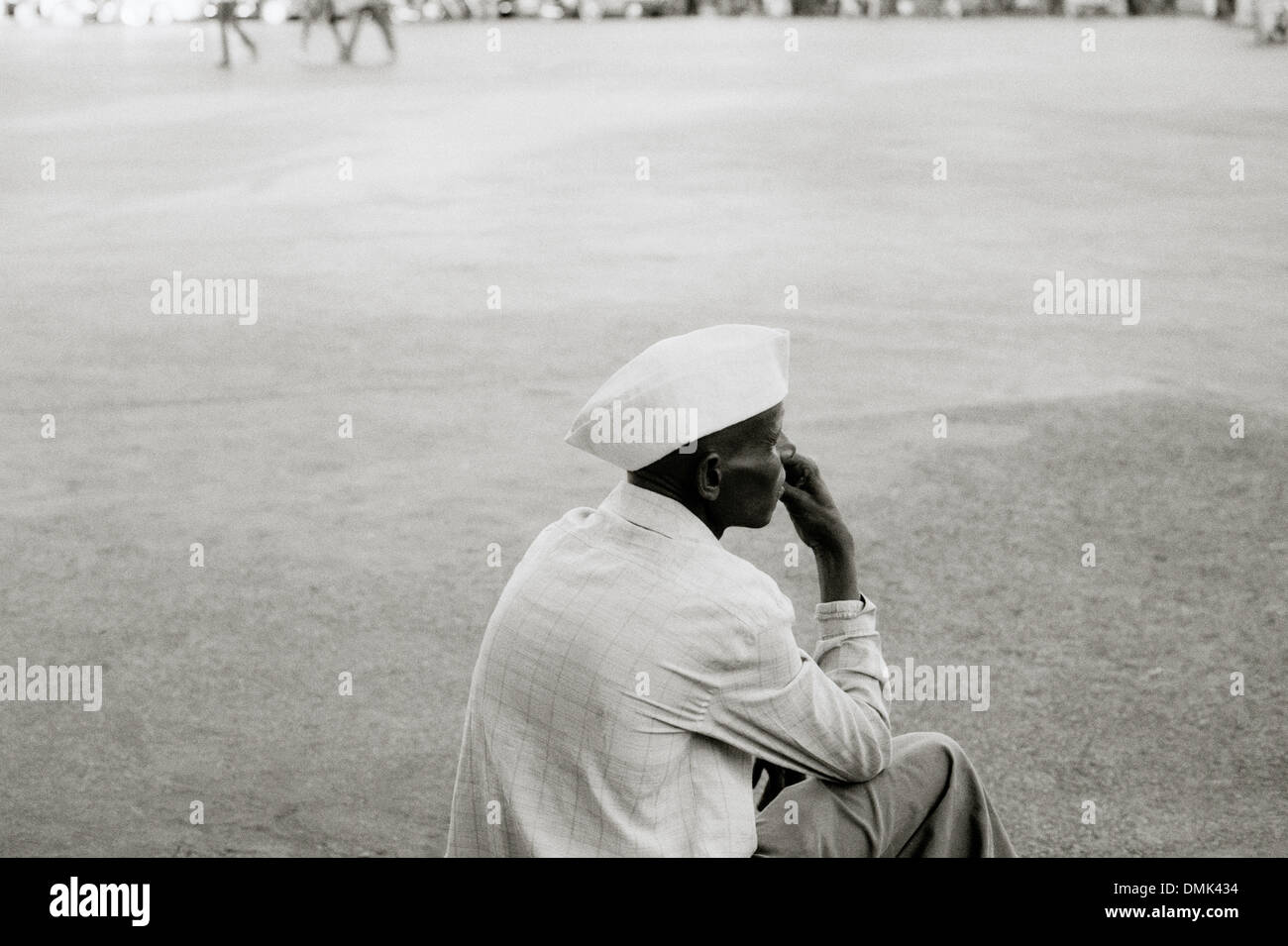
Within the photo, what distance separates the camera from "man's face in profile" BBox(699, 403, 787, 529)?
2.66m

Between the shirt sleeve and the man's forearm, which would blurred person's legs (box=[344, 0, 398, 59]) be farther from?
the shirt sleeve

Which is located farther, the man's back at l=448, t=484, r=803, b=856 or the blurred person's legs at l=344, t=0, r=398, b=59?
the blurred person's legs at l=344, t=0, r=398, b=59

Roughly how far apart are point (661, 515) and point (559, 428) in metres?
4.95

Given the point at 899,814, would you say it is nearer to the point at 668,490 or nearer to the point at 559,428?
the point at 668,490

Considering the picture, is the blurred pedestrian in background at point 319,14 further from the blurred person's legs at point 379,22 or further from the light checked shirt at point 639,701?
the light checked shirt at point 639,701

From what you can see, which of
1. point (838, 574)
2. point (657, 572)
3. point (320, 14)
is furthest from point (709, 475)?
point (320, 14)

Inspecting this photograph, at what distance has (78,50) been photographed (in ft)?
95.9

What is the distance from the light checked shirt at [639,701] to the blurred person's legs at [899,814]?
2.7 inches

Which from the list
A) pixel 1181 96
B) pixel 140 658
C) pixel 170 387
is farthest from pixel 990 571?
pixel 1181 96

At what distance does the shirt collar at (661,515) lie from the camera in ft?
8.61

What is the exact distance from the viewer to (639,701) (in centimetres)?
252

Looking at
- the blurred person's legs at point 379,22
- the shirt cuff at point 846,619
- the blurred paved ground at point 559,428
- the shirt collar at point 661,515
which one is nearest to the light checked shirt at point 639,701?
the shirt collar at point 661,515

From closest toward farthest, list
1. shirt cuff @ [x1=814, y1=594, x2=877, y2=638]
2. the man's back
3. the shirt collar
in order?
1. the man's back
2. the shirt collar
3. shirt cuff @ [x1=814, y1=594, x2=877, y2=638]

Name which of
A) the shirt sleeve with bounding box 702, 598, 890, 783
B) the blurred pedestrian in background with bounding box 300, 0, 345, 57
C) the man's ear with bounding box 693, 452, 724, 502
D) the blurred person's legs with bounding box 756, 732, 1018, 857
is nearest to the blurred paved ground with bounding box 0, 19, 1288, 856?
the blurred person's legs with bounding box 756, 732, 1018, 857
